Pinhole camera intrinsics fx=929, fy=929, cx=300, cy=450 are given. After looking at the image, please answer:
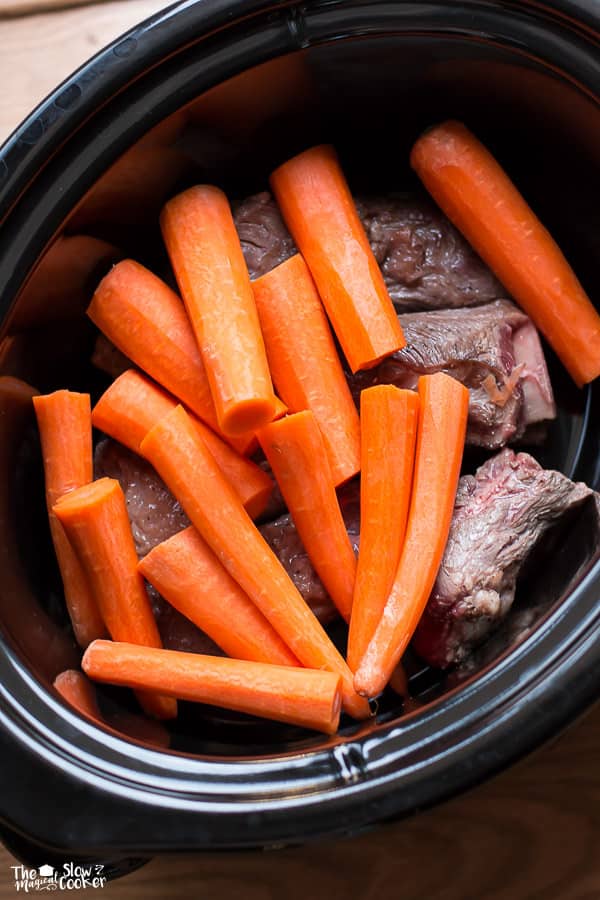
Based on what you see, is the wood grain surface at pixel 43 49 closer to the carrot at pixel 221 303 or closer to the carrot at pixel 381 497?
the carrot at pixel 221 303

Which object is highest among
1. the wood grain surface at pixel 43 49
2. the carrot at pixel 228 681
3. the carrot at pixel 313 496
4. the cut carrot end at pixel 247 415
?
the wood grain surface at pixel 43 49

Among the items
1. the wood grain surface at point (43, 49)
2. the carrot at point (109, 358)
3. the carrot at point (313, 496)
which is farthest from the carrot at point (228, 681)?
the wood grain surface at point (43, 49)

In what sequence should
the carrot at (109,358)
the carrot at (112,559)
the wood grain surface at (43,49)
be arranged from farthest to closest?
1. the wood grain surface at (43,49)
2. the carrot at (109,358)
3. the carrot at (112,559)

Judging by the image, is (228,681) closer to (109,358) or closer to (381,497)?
(381,497)

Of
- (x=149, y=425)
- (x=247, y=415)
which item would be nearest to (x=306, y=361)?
(x=247, y=415)

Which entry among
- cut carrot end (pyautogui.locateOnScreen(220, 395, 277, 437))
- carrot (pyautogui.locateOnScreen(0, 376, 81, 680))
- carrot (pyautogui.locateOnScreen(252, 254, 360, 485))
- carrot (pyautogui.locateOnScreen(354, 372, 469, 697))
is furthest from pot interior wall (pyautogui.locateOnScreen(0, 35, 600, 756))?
cut carrot end (pyautogui.locateOnScreen(220, 395, 277, 437))
